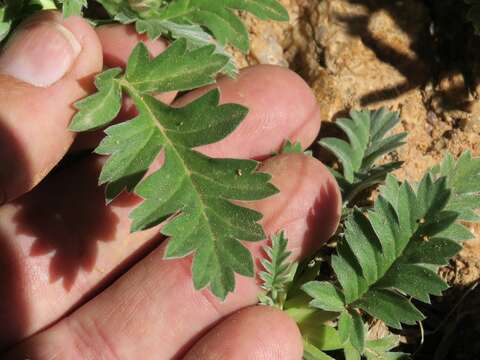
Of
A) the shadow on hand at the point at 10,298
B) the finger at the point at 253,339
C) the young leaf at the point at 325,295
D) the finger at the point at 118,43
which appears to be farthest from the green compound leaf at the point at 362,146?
the shadow on hand at the point at 10,298

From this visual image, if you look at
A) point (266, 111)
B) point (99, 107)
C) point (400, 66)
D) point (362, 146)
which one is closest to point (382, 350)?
point (362, 146)

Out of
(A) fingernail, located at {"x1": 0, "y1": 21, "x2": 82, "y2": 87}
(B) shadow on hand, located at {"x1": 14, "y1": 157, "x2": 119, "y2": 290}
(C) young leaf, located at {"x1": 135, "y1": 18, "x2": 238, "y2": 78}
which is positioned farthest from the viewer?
(B) shadow on hand, located at {"x1": 14, "y1": 157, "x2": 119, "y2": 290}

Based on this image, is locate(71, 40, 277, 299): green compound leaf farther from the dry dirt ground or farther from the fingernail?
the dry dirt ground

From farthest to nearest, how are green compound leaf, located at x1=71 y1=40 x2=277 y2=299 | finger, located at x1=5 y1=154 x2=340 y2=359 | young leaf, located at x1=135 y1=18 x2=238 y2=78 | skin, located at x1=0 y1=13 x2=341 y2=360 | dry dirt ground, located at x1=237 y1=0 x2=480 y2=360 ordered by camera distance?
dry dirt ground, located at x1=237 y1=0 x2=480 y2=360 → finger, located at x1=5 y1=154 x2=340 y2=359 → young leaf, located at x1=135 y1=18 x2=238 y2=78 → skin, located at x1=0 y1=13 x2=341 y2=360 → green compound leaf, located at x1=71 y1=40 x2=277 y2=299

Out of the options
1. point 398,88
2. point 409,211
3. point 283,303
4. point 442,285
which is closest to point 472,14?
point 398,88

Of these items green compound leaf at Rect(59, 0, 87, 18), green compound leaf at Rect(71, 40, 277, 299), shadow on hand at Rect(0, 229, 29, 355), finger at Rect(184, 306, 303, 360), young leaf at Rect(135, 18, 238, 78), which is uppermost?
green compound leaf at Rect(59, 0, 87, 18)

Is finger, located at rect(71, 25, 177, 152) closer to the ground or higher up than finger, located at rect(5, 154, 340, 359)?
higher up

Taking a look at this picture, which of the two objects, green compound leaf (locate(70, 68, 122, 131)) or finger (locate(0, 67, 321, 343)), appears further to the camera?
finger (locate(0, 67, 321, 343))

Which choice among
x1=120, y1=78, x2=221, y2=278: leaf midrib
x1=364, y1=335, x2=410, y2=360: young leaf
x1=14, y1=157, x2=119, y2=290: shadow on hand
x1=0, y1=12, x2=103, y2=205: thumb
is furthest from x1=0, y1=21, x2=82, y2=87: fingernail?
x1=364, y1=335, x2=410, y2=360: young leaf
